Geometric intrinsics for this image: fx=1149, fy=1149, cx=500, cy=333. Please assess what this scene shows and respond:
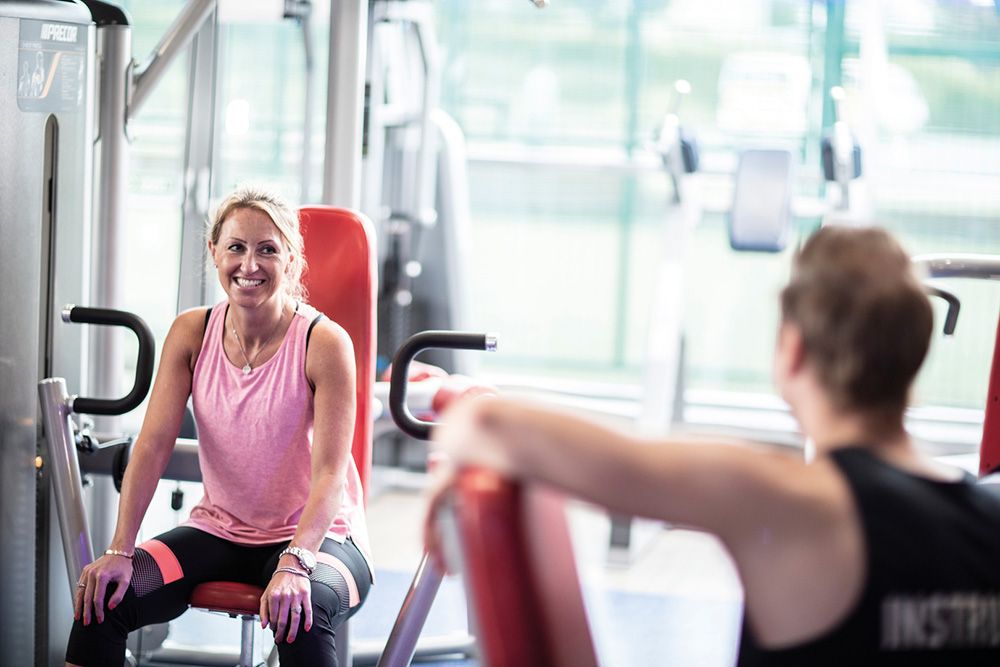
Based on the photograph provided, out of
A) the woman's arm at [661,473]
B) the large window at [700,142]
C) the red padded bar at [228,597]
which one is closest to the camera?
the woman's arm at [661,473]

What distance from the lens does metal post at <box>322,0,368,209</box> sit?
8.30 ft

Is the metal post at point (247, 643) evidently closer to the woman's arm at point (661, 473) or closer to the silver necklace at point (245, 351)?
the silver necklace at point (245, 351)

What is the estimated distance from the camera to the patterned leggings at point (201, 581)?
6.03 feet

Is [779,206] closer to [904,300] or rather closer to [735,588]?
[735,588]

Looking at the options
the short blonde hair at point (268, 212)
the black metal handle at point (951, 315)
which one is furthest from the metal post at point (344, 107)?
the black metal handle at point (951, 315)

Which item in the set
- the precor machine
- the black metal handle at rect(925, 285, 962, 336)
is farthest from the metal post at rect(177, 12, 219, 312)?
the black metal handle at rect(925, 285, 962, 336)

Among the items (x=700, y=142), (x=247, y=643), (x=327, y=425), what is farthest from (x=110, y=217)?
(x=700, y=142)

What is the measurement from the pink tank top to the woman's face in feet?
0.28

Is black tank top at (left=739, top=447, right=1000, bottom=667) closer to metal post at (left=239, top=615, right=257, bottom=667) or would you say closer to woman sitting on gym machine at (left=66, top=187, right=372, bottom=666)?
woman sitting on gym machine at (left=66, top=187, right=372, bottom=666)

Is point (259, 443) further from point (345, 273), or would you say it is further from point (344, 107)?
point (344, 107)

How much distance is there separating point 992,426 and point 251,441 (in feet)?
4.26

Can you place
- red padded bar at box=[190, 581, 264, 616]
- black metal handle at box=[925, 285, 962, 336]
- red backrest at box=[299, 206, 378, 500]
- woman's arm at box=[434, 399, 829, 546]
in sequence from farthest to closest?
red backrest at box=[299, 206, 378, 500] < black metal handle at box=[925, 285, 962, 336] < red padded bar at box=[190, 581, 264, 616] < woman's arm at box=[434, 399, 829, 546]

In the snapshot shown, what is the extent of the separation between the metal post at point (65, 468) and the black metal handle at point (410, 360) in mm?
651

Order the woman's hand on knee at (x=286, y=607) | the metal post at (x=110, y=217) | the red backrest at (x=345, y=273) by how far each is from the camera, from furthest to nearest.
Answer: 1. the metal post at (x=110, y=217)
2. the red backrest at (x=345, y=273)
3. the woman's hand on knee at (x=286, y=607)
